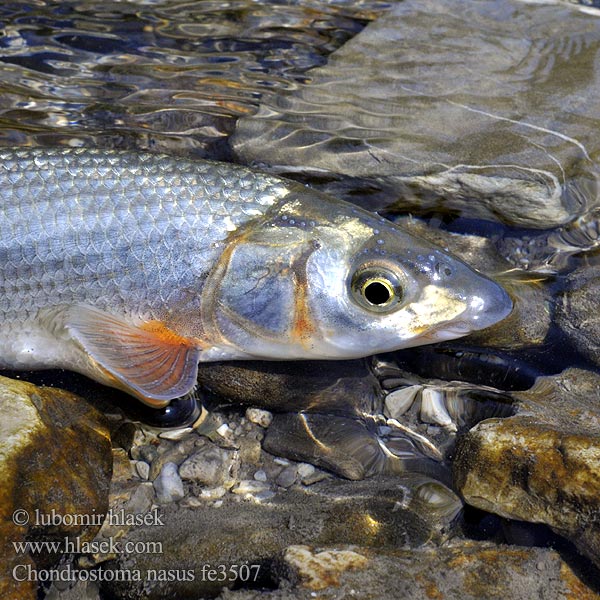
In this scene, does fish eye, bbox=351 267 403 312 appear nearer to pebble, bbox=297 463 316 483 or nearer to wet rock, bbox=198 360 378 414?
wet rock, bbox=198 360 378 414

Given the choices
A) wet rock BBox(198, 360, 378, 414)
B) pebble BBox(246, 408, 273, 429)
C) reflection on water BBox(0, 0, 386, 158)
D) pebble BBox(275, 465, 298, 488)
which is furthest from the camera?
reflection on water BBox(0, 0, 386, 158)

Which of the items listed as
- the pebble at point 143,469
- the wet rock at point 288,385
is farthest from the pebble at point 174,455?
the wet rock at point 288,385

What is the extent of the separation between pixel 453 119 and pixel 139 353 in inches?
137

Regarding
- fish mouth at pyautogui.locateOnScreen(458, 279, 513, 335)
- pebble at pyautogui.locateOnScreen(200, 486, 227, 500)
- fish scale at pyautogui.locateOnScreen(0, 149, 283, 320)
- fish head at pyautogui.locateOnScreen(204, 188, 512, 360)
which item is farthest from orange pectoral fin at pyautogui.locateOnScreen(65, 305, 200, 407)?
fish mouth at pyautogui.locateOnScreen(458, 279, 513, 335)

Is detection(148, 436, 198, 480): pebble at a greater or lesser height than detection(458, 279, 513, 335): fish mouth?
lesser

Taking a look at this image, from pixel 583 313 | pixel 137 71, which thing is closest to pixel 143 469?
pixel 583 313

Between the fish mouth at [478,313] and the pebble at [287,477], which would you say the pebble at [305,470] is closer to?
the pebble at [287,477]

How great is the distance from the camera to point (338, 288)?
157 inches

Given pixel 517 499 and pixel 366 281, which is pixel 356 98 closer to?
pixel 366 281

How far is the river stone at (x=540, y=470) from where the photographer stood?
3773 millimetres

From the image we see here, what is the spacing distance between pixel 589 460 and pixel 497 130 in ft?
10.1

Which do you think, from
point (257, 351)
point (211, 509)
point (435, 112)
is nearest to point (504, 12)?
point (435, 112)

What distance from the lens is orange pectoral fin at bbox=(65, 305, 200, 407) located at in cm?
413

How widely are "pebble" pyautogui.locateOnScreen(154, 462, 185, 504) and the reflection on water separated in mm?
2998
